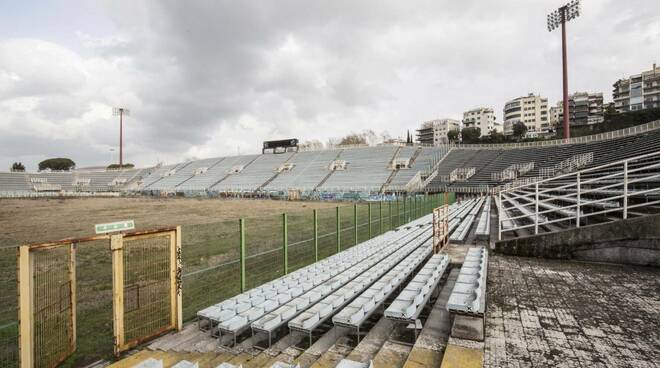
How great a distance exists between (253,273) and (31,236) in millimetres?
12863

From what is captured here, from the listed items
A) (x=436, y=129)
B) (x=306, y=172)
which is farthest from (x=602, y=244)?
(x=436, y=129)

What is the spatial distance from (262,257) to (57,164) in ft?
459

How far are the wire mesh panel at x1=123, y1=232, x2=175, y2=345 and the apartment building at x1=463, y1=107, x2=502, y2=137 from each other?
118536 millimetres

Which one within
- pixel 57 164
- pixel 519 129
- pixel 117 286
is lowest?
pixel 117 286

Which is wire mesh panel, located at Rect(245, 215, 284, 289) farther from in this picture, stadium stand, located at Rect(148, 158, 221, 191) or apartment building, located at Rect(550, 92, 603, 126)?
apartment building, located at Rect(550, 92, 603, 126)

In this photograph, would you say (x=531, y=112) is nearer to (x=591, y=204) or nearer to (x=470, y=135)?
(x=470, y=135)

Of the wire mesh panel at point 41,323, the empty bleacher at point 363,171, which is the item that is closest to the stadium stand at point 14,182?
the empty bleacher at point 363,171

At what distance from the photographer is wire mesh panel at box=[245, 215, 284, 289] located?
749 centimetres

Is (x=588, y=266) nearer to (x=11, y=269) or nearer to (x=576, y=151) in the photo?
(x=11, y=269)

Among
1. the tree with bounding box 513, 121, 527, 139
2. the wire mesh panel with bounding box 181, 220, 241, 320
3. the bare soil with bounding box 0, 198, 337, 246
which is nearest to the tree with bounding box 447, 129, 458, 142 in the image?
the tree with bounding box 513, 121, 527, 139

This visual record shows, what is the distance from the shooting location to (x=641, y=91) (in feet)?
→ 269

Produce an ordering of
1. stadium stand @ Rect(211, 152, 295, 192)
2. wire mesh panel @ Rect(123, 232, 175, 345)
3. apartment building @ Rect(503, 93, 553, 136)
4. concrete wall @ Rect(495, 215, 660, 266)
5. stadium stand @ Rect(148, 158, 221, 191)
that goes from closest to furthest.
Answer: wire mesh panel @ Rect(123, 232, 175, 345) < concrete wall @ Rect(495, 215, 660, 266) < stadium stand @ Rect(211, 152, 295, 192) < stadium stand @ Rect(148, 158, 221, 191) < apartment building @ Rect(503, 93, 553, 136)

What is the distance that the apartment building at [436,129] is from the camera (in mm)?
120625

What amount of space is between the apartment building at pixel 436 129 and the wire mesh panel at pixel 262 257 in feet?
363
